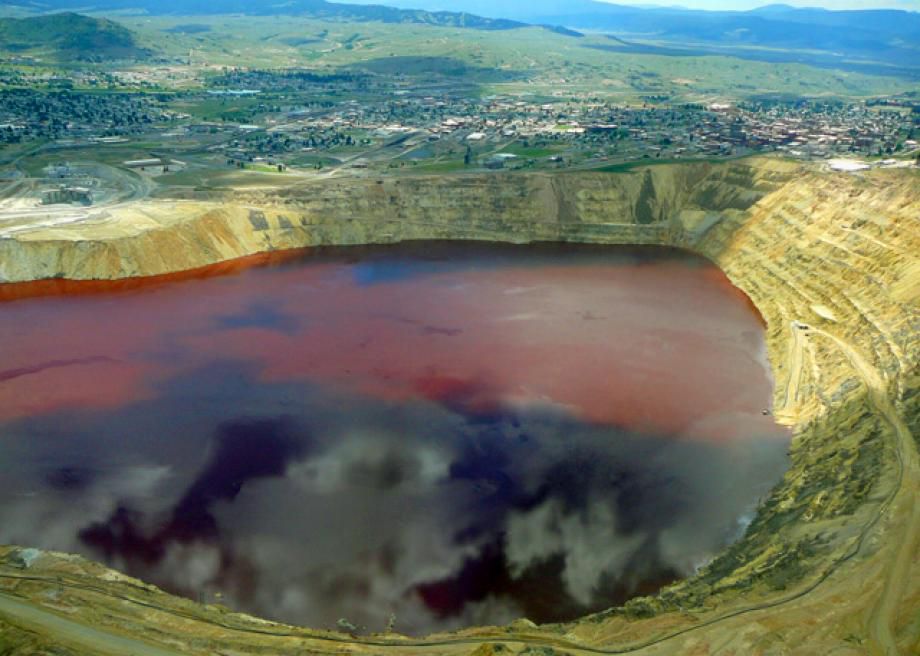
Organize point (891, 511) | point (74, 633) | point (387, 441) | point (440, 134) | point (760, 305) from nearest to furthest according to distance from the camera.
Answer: point (74, 633)
point (891, 511)
point (387, 441)
point (760, 305)
point (440, 134)

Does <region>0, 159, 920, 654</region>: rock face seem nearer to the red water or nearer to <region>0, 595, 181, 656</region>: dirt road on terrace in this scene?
<region>0, 595, 181, 656</region>: dirt road on terrace

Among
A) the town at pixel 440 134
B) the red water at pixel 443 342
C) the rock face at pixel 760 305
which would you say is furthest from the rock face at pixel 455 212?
the red water at pixel 443 342

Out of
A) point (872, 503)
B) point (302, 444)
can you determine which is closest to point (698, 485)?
point (872, 503)

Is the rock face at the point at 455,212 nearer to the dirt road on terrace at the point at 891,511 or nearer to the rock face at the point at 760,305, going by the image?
the rock face at the point at 760,305

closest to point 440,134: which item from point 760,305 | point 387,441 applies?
point 760,305

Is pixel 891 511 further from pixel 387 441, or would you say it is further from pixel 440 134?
pixel 440 134

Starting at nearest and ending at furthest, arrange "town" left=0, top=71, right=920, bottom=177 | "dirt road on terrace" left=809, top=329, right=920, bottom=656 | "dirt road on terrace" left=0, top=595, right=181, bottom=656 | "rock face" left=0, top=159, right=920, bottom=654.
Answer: "dirt road on terrace" left=809, top=329, right=920, bottom=656
"dirt road on terrace" left=0, top=595, right=181, bottom=656
"rock face" left=0, top=159, right=920, bottom=654
"town" left=0, top=71, right=920, bottom=177

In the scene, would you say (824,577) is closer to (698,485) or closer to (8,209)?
(698,485)

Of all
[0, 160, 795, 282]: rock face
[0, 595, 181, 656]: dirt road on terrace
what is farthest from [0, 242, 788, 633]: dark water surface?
[0, 160, 795, 282]: rock face
